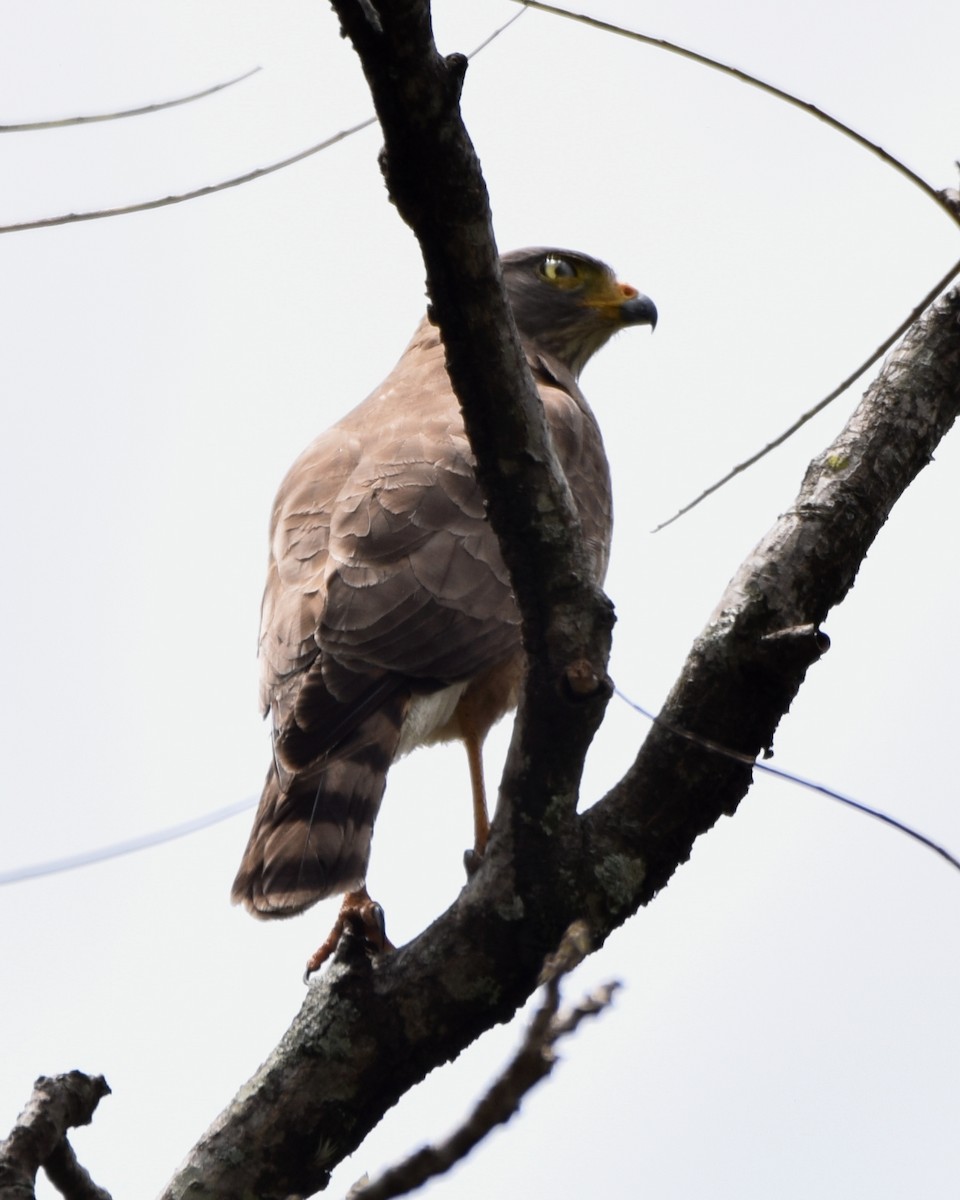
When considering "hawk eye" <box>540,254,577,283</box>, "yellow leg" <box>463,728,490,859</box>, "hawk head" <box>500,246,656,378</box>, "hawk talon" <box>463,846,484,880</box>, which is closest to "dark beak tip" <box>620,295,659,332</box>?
"hawk head" <box>500,246,656,378</box>

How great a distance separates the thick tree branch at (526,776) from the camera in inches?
113

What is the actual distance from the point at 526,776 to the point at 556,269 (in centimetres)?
447

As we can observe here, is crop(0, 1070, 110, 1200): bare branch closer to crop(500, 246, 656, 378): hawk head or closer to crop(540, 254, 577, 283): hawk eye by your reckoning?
crop(500, 246, 656, 378): hawk head

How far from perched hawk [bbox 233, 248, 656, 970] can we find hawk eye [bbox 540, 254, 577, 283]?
152cm

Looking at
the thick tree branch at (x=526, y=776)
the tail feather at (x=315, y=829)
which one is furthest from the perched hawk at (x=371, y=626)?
the thick tree branch at (x=526, y=776)

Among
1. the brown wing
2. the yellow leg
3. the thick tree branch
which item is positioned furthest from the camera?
the yellow leg

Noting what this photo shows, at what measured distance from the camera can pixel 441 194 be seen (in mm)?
2592

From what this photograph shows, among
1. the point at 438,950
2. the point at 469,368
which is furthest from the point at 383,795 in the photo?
the point at 469,368

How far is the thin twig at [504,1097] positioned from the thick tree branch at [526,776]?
4.80 ft

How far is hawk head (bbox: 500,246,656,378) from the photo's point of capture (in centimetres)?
712

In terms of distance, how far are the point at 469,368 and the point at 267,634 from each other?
1977 mm

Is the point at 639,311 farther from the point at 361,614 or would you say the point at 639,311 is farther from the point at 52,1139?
the point at 52,1139

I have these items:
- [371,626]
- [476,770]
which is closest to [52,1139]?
[371,626]

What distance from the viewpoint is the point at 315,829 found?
3.83 metres
